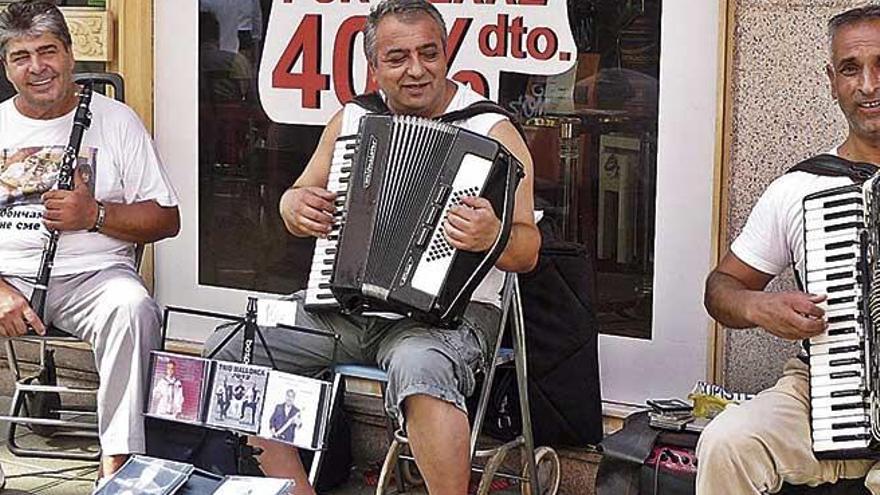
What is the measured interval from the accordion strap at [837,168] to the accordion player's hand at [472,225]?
709 mm

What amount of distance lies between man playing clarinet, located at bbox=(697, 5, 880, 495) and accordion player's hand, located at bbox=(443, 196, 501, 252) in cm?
54

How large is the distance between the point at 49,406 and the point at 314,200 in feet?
5.39

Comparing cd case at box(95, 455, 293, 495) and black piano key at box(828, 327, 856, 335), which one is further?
cd case at box(95, 455, 293, 495)

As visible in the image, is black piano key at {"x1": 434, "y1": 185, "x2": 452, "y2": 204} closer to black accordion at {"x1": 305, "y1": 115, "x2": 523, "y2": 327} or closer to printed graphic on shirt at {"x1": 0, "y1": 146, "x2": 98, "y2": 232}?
black accordion at {"x1": 305, "y1": 115, "x2": 523, "y2": 327}

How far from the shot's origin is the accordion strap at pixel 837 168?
3498mm

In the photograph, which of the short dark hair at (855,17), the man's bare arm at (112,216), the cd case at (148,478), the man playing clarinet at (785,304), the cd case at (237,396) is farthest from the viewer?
the man's bare arm at (112,216)

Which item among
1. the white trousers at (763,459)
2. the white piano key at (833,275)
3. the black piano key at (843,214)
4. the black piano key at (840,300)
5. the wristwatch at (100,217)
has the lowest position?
the white trousers at (763,459)

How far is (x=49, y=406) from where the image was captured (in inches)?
203

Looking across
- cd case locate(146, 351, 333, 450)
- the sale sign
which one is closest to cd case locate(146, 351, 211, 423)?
cd case locate(146, 351, 333, 450)

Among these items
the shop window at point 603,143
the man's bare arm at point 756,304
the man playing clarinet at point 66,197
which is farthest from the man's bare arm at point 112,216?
the man's bare arm at point 756,304

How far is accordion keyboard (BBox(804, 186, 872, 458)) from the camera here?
335 cm

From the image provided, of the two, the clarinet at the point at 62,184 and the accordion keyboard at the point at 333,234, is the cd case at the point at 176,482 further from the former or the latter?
the clarinet at the point at 62,184

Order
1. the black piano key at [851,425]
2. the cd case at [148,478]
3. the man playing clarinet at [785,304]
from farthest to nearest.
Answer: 1. the cd case at [148,478]
2. the man playing clarinet at [785,304]
3. the black piano key at [851,425]

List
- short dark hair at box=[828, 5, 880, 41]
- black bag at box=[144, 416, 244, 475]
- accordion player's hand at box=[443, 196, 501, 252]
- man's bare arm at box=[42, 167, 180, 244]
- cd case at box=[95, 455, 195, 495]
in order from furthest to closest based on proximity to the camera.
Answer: man's bare arm at box=[42, 167, 180, 244] < black bag at box=[144, 416, 244, 475] < cd case at box=[95, 455, 195, 495] < accordion player's hand at box=[443, 196, 501, 252] < short dark hair at box=[828, 5, 880, 41]
